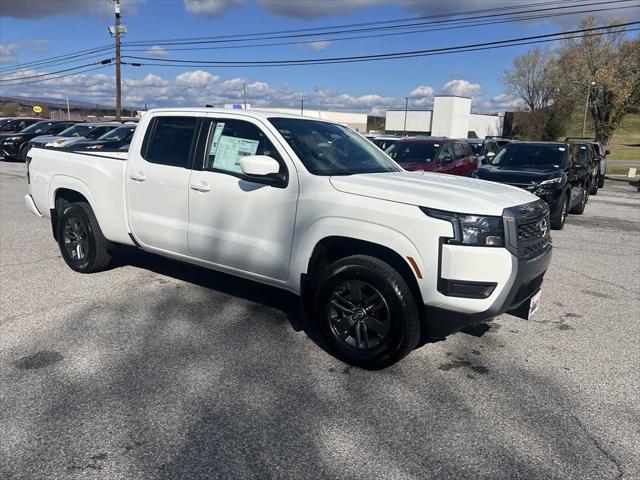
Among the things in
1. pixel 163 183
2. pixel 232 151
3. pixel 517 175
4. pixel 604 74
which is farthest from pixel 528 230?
pixel 604 74

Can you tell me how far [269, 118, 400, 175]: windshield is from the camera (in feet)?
14.1

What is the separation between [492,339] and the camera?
4562 millimetres

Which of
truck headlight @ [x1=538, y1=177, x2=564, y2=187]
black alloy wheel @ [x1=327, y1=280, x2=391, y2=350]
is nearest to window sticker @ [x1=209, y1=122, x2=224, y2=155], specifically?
black alloy wheel @ [x1=327, y1=280, x2=391, y2=350]

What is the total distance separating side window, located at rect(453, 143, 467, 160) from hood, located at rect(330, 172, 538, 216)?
8.66m

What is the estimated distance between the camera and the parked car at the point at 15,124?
76.3ft

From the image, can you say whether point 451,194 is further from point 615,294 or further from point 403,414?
point 615,294

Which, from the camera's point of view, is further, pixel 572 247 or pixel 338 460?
pixel 572 247

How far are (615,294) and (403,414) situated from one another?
157 inches

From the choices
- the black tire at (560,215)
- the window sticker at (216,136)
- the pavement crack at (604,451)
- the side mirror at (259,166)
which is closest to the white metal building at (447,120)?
the black tire at (560,215)

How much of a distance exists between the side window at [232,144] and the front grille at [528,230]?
6.52 feet

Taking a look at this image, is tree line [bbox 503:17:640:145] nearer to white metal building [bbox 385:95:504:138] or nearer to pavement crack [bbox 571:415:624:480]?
white metal building [bbox 385:95:504:138]

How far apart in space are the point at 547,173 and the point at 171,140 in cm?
763

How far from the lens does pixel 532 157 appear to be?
36.6 feet

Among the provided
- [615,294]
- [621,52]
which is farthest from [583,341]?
[621,52]
